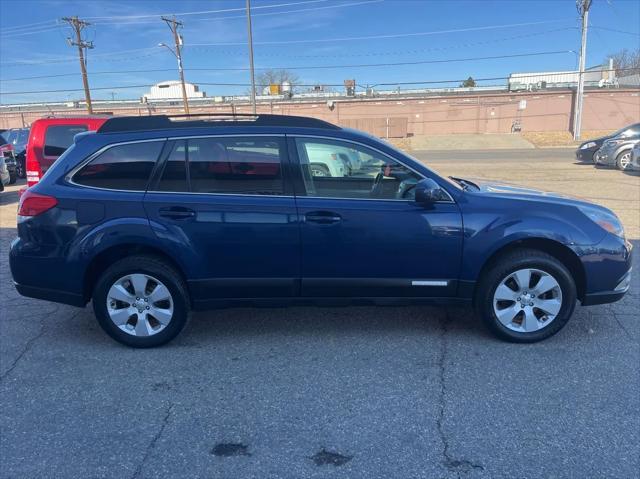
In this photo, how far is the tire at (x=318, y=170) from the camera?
398 centimetres

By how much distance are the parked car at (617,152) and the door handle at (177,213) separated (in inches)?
641

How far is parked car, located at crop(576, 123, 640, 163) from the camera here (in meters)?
17.3

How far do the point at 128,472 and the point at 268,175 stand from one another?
2.23 meters

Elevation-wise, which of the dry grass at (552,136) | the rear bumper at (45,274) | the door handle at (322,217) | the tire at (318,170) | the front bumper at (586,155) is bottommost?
the dry grass at (552,136)

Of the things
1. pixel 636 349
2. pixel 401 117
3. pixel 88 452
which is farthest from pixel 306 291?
pixel 401 117

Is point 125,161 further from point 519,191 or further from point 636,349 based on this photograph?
point 636,349

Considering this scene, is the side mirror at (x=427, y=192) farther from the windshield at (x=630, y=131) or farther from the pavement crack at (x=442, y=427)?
the windshield at (x=630, y=131)

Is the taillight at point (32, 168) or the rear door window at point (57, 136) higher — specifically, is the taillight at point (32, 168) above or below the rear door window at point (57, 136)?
below

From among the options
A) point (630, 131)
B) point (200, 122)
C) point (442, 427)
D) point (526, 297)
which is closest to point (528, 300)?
point (526, 297)

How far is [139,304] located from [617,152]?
17078 millimetres

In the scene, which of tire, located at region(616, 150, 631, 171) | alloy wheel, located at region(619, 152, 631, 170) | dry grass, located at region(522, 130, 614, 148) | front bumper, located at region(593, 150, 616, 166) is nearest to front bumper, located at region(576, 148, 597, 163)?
front bumper, located at region(593, 150, 616, 166)

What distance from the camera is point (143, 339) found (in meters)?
3.99

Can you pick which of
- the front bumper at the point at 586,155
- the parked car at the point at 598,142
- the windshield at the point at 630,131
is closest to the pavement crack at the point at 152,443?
the parked car at the point at 598,142

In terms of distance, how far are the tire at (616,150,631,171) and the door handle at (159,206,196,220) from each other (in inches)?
641
